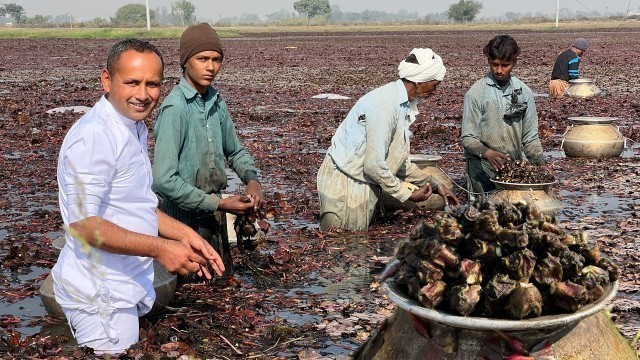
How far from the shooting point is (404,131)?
768 centimetres

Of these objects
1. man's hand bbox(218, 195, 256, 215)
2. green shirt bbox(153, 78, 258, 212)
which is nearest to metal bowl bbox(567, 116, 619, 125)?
green shirt bbox(153, 78, 258, 212)

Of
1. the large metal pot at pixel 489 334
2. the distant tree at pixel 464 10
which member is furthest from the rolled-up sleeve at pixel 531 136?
the distant tree at pixel 464 10

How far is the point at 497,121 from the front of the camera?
8383 mm

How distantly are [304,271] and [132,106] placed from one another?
3.09 m

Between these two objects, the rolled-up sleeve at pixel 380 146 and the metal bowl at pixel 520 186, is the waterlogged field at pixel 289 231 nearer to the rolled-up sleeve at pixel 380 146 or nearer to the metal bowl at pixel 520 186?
the rolled-up sleeve at pixel 380 146

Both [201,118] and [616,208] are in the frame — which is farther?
[616,208]

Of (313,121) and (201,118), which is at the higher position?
(201,118)

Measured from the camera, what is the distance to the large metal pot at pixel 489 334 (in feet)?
8.75

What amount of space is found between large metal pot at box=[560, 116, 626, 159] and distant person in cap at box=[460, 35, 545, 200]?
416 cm

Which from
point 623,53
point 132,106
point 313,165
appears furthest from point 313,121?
point 623,53

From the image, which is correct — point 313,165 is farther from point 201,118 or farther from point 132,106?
point 132,106

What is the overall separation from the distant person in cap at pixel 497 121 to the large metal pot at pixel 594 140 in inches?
164

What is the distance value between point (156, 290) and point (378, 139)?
2.84 m

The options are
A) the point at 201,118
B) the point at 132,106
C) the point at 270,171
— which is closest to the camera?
the point at 132,106
